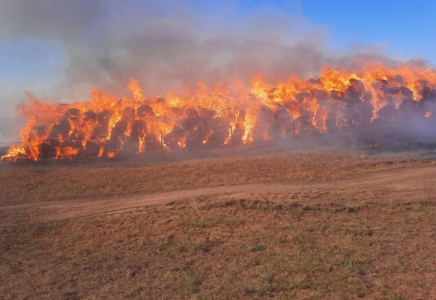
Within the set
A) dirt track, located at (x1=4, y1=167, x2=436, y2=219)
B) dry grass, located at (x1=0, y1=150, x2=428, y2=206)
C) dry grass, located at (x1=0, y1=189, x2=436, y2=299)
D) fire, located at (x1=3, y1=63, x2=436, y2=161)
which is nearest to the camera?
dry grass, located at (x1=0, y1=189, x2=436, y2=299)

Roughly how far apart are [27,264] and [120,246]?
6.98 ft

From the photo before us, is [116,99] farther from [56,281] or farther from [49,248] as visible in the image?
[56,281]

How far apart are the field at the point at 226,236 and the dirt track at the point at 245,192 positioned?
5 cm

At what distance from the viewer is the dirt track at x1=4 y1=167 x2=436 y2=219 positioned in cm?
1485

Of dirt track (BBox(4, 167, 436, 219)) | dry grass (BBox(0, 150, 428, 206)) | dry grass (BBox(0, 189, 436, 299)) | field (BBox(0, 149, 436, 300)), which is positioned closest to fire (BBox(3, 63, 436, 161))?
dry grass (BBox(0, 150, 428, 206))

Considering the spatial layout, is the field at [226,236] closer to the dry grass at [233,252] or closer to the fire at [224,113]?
the dry grass at [233,252]

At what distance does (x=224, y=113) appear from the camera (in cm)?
3581

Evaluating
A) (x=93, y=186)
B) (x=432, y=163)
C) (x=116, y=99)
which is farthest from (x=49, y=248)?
(x=116, y=99)

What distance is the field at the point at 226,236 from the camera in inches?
285

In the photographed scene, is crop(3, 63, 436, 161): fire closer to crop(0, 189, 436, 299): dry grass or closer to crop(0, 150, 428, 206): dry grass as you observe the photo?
crop(0, 150, 428, 206): dry grass

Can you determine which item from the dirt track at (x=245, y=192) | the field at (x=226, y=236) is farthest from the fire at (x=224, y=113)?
the dirt track at (x=245, y=192)

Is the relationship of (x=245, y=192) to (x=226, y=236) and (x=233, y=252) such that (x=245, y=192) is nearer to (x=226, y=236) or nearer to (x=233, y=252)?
(x=226, y=236)

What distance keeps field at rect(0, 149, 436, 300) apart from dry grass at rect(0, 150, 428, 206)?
15 centimetres

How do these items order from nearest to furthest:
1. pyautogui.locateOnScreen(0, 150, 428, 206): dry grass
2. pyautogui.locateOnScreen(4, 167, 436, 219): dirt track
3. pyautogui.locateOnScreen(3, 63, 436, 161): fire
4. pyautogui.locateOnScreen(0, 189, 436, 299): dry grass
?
pyautogui.locateOnScreen(0, 189, 436, 299): dry grass, pyautogui.locateOnScreen(4, 167, 436, 219): dirt track, pyautogui.locateOnScreen(0, 150, 428, 206): dry grass, pyautogui.locateOnScreen(3, 63, 436, 161): fire
